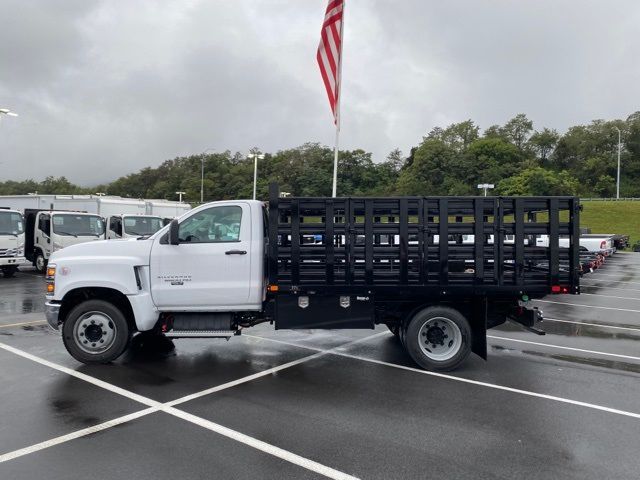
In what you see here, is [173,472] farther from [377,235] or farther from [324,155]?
[324,155]

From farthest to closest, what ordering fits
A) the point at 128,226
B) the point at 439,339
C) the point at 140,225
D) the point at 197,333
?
the point at 140,225
the point at 128,226
the point at 439,339
the point at 197,333

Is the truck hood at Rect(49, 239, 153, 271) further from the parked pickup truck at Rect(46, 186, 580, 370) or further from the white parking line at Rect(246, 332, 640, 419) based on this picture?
the white parking line at Rect(246, 332, 640, 419)

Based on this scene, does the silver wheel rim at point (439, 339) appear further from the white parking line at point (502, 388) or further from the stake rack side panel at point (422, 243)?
the stake rack side panel at point (422, 243)

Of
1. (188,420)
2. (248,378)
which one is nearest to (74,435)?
(188,420)

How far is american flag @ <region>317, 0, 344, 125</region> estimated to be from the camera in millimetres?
11453

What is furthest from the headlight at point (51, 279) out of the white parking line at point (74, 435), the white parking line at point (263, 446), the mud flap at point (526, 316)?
the mud flap at point (526, 316)

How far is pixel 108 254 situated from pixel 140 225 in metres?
13.9

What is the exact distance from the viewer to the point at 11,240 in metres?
16.7

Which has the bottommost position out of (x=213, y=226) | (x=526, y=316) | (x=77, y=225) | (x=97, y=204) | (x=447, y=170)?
(x=526, y=316)

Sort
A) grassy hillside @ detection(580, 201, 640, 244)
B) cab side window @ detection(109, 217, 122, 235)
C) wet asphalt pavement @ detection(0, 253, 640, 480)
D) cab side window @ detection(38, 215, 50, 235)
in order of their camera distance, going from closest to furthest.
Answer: wet asphalt pavement @ detection(0, 253, 640, 480), cab side window @ detection(38, 215, 50, 235), cab side window @ detection(109, 217, 122, 235), grassy hillside @ detection(580, 201, 640, 244)

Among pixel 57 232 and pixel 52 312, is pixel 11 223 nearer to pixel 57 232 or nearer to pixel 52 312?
pixel 57 232

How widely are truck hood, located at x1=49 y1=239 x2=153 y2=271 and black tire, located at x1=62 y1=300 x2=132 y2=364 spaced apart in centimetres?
58

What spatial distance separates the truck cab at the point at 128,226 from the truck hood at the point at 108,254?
13023 mm

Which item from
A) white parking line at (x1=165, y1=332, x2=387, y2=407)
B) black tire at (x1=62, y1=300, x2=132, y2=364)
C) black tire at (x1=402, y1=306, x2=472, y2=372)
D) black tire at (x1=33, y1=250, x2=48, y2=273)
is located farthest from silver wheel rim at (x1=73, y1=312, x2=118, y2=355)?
black tire at (x1=33, y1=250, x2=48, y2=273)
